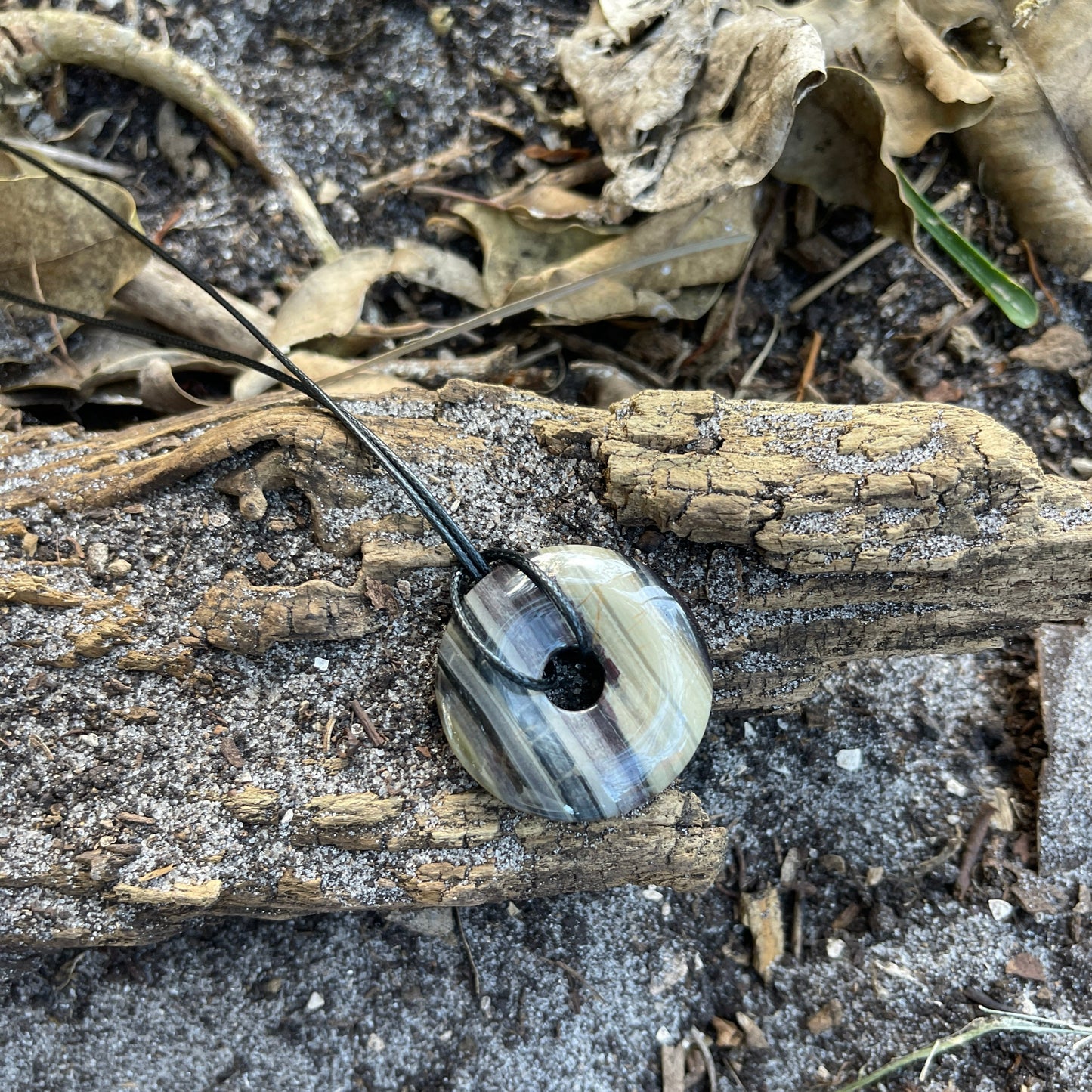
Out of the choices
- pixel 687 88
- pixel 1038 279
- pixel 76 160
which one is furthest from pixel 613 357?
pixel 76 160

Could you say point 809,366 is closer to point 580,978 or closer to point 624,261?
point 624,261

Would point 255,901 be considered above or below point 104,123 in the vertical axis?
below

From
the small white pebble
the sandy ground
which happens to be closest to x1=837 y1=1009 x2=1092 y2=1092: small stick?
the sandy ground

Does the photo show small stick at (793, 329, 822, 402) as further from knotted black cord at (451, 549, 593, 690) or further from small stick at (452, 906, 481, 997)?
small stick at (452, 906, 481, 997)

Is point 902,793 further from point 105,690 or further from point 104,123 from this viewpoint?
point 104,123

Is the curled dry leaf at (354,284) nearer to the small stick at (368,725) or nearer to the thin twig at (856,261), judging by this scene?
the thin twig at (856,261)

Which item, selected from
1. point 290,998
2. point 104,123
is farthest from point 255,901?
point 104,123

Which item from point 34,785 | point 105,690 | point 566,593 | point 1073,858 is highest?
point 566,593
